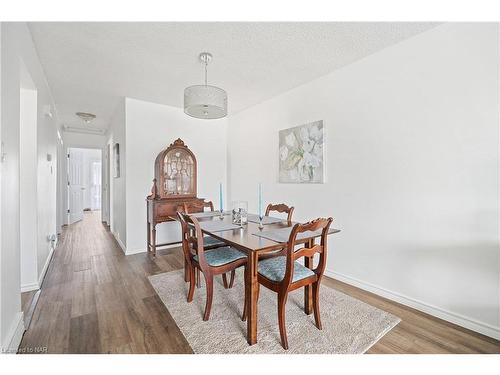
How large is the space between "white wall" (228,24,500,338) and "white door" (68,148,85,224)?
252 inches

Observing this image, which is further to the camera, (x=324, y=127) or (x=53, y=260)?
(x=53, y=260)

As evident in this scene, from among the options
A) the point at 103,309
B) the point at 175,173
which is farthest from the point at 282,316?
the point at 175,173

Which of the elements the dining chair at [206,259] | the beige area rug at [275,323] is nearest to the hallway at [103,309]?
the beige area rug at [275,323]

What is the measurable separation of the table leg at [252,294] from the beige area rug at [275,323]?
0.23 feet

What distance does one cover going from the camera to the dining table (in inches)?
59.7

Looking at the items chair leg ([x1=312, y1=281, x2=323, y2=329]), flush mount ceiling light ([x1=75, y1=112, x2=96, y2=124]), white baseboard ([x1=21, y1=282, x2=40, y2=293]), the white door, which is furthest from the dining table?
the white door

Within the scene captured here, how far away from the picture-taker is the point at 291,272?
1500mm

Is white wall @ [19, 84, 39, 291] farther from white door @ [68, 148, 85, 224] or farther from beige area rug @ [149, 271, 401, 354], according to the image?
white door @ [68, 148, 85, 224]

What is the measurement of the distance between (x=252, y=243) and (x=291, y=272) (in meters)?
0.31

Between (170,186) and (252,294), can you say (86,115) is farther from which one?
(252,294)

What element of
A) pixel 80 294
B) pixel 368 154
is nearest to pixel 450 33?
pixel 368 154

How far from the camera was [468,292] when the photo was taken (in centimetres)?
178

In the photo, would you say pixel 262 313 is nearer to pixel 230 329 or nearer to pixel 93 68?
pixel 230 329
